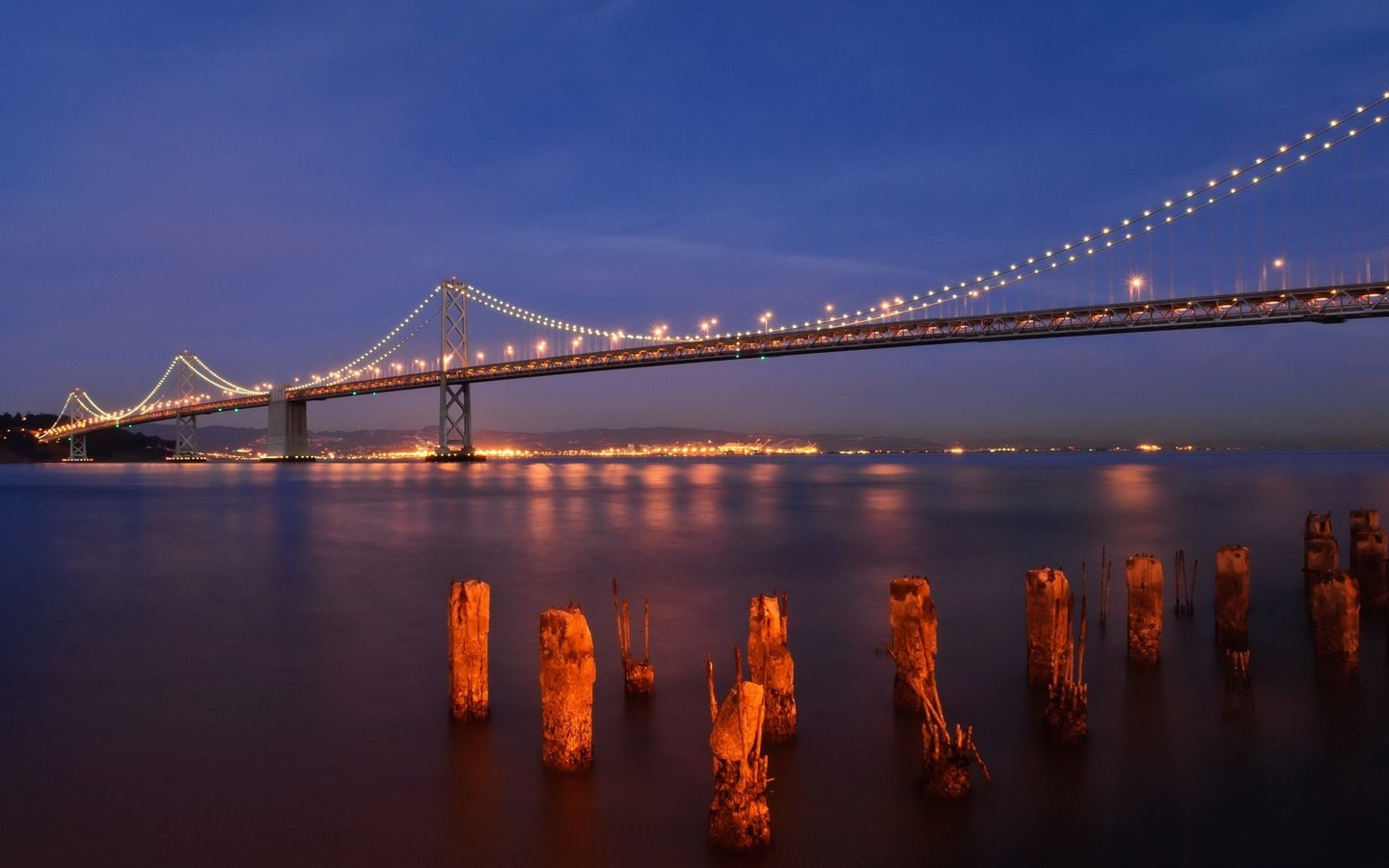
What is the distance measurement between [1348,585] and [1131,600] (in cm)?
131

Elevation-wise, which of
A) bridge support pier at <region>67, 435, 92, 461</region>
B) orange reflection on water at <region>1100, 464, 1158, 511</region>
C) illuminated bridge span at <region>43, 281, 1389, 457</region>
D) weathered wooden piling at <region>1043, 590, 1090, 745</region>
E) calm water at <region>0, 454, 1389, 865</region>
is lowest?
orange reflection on water at <region>1100, 464, 1158, 511</region>

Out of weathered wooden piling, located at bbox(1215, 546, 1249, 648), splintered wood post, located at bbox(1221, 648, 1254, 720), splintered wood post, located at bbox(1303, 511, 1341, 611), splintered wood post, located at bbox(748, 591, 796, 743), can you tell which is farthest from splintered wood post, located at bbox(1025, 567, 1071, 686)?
splintered wood post, located at bbox(1303, 511, 1341, 611)

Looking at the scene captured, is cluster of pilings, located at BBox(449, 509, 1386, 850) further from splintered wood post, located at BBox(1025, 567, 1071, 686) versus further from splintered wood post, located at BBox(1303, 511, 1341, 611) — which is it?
splintered wood post, located at BBox(1303, 511, 1341, 611)

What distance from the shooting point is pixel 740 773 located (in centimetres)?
396

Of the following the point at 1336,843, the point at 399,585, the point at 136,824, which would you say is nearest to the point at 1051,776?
the point at 1336,843

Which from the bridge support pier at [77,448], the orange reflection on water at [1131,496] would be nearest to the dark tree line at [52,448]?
the bridge support pier at [77,448]

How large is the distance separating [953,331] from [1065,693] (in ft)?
137

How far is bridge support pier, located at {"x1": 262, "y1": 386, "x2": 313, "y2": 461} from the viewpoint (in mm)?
68625

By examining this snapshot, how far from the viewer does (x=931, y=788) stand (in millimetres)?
4691

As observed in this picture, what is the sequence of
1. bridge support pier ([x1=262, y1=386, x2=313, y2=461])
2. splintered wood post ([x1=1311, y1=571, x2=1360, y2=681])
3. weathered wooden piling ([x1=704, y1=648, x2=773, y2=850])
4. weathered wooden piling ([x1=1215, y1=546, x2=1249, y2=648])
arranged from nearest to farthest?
weathered wooden piling ([x1=704, y1=648, x2=773, y2=850]), splintered wood post ([x1=1311, y1=571, x2=1360, y2=681]), weathered wooden piling ([x1=1215, y1=546, x2=1249, y2=648]), bridge support pier ([x1=262, y1=386, x2=313, y2=461])

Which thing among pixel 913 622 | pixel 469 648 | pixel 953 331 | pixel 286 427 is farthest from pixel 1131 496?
pixel 286 427

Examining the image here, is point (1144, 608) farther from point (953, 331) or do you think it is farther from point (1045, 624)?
point (953, 331)

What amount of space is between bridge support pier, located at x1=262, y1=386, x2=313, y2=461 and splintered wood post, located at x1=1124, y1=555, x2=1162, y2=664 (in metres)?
69.1

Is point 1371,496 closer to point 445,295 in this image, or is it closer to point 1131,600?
point 1131,600
